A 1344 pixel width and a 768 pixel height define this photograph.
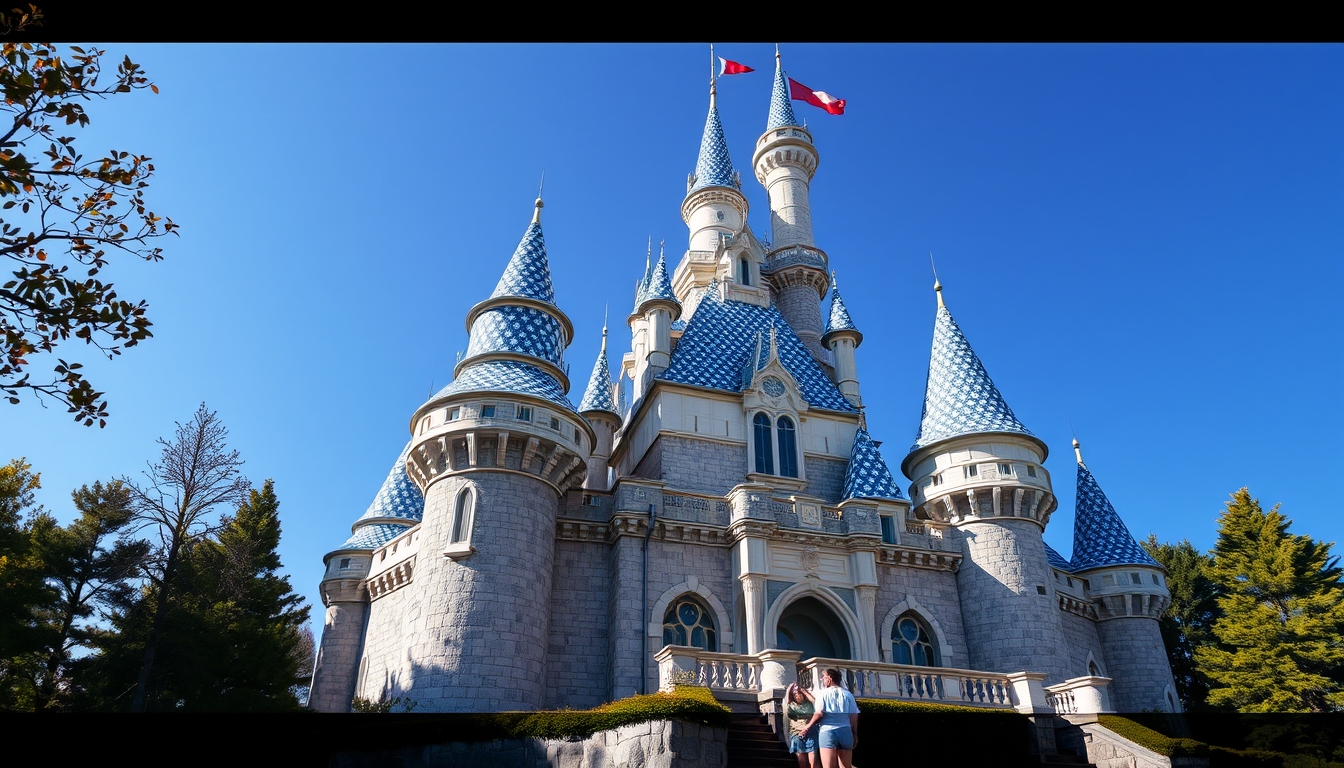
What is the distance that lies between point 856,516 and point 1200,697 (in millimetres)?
22582

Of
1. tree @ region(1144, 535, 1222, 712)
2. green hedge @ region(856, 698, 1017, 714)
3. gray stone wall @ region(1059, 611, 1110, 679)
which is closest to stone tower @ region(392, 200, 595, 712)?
green hedge @ region(856, 698, 1017, 714)

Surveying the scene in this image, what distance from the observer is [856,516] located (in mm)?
22766

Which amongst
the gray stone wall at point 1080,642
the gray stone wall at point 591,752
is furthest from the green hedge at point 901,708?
the gray stone wall at point 1080,642

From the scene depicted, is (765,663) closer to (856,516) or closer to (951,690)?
(951,690)

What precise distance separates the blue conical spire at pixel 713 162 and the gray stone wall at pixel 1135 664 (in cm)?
2247

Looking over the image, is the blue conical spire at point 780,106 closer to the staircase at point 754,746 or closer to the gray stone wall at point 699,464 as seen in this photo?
the gray stone wall at point 699,464

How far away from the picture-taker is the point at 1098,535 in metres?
28.3

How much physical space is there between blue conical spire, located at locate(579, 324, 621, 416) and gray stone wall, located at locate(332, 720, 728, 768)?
58.0ft

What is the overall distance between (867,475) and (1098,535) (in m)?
9.93

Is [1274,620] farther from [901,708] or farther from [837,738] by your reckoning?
[837,738]

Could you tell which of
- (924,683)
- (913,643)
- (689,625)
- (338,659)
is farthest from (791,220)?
(338,659)

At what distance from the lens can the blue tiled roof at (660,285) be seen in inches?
1106

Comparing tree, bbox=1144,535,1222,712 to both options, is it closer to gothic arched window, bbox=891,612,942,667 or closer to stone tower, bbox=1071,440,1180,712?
stone tower, bbox=1071,440,1180,712

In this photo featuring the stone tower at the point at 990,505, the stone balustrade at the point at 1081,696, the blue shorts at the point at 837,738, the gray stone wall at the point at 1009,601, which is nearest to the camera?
the blue shorts at the point at 837,738
